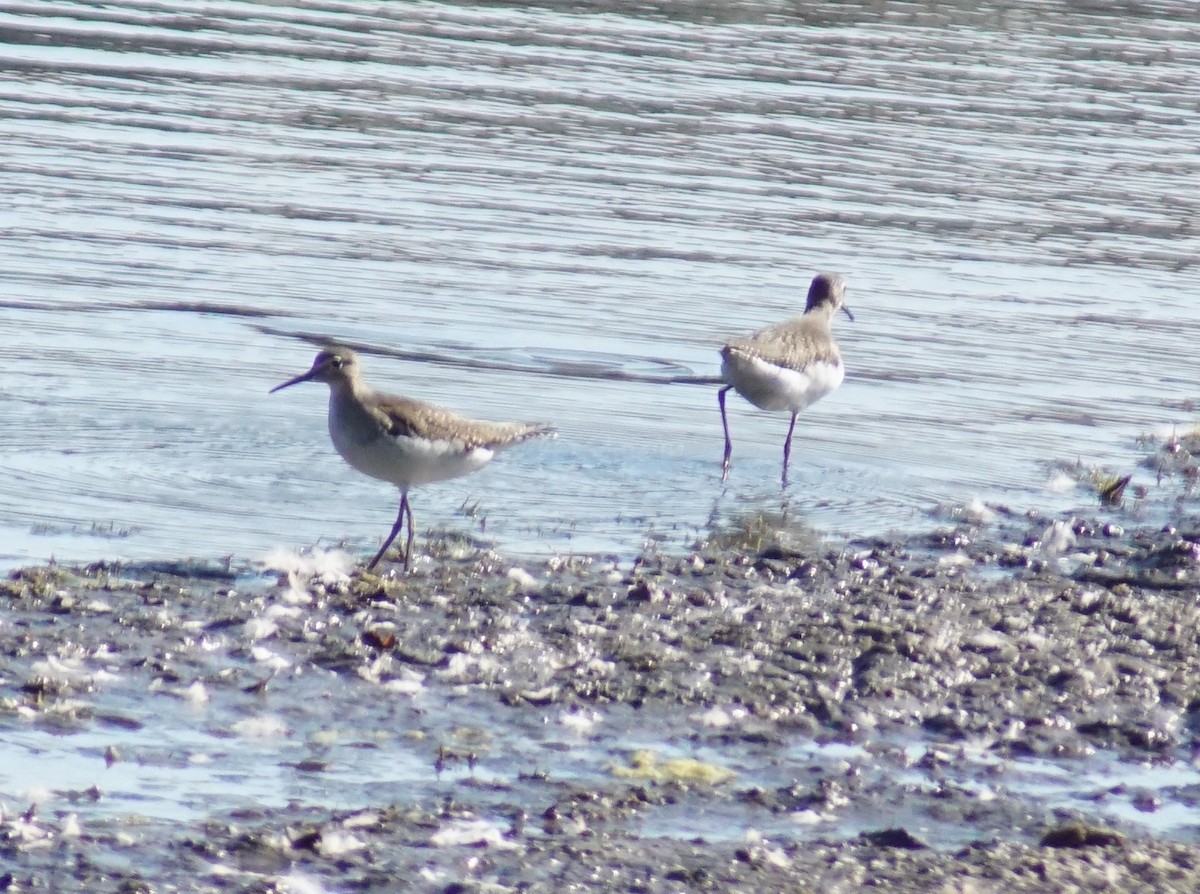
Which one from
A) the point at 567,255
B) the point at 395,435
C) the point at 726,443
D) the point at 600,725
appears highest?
the point at 567,255

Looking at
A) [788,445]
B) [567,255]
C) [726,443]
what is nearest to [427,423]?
[726,443]

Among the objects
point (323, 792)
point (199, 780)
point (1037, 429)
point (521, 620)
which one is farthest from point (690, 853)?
point (1037, 429)

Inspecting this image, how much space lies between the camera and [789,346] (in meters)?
13.1

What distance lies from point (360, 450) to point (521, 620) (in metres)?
1.54

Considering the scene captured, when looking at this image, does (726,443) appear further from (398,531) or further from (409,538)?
(409,538)

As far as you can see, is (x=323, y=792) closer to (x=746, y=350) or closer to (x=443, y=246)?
(x=746, y=350)

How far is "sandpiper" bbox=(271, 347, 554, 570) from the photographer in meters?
9.63

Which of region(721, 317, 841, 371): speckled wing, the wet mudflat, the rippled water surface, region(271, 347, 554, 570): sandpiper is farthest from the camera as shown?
region(721, 317, 841, 371): speckled wing

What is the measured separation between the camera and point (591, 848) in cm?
620

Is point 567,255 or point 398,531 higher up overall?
point 567,255

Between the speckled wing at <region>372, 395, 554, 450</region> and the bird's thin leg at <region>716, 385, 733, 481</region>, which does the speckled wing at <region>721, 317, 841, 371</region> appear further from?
the speckled wing at <region>372, 395, 554, 450</region>

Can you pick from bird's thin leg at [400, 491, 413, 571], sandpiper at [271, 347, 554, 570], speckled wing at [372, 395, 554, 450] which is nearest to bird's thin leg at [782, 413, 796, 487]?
speckled wing at [372, 395, 554, 450]

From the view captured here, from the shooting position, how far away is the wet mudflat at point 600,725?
6.13 metres

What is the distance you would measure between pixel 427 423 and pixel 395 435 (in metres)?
0.18
